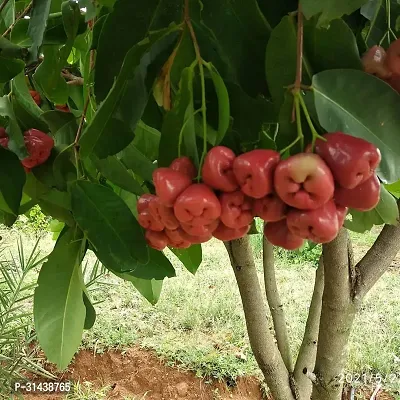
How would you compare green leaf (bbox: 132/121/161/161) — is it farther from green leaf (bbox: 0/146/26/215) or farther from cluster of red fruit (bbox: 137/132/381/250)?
cluster of red fruit (bbox: 137/132/381/250)

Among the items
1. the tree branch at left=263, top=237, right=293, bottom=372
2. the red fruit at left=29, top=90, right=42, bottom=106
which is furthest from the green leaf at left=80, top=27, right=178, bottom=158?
the tree branch at left=263, top=237, right=293, bottom=372

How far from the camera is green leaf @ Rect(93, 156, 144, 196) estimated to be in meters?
0.68

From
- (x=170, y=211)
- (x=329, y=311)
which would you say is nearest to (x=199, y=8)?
(x=170, y=211)

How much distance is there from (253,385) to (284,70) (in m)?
1.95

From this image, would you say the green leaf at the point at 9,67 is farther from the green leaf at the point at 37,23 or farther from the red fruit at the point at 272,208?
the red fruit at the point at 272,208

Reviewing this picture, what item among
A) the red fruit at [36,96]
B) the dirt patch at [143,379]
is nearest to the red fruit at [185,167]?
the red fruit at [36,96]

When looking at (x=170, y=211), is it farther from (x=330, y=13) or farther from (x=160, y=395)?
(x=160, y=395)

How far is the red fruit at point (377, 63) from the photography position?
46 cm

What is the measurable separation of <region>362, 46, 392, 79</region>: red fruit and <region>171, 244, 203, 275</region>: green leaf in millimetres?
467

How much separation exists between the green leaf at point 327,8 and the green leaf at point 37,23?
1.21ft

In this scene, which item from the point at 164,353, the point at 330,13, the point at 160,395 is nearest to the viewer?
the point at 330,13

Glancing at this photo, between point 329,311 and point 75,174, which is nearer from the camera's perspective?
point 75,174

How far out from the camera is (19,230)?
3656 mm

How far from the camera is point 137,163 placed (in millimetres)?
699
